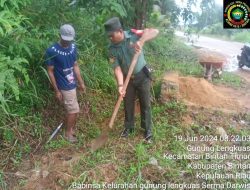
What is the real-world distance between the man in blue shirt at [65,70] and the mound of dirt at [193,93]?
1.20 metres

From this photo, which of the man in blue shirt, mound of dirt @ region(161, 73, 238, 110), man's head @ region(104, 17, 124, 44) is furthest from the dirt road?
the man in blue shirt

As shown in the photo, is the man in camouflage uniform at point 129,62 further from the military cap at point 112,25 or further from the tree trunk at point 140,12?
the tree trunk at point 140,12

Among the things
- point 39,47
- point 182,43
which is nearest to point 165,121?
point 39,47

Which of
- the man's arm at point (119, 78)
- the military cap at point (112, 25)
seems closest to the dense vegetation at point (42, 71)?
the military cap at point (112, 25)

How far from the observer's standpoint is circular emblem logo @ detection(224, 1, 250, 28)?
306 cm

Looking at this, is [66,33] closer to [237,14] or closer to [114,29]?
[114,29]

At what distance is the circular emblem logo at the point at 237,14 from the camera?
10.0 ft

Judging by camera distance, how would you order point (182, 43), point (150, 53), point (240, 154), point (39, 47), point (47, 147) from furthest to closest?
1. point (182, 43)
2. point (150, 53)
3. point (39, 47)
4. point (47, 147)
5. point (240, 154)

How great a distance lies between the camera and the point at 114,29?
2980 mm

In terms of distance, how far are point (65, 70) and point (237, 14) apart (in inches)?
62.6

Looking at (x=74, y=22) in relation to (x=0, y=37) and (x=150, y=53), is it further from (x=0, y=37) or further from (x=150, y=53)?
(x=150, y=53)

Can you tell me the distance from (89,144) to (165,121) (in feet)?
2.79

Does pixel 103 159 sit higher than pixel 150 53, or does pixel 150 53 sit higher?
pixel 150 53

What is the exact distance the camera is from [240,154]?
2.94 metres
